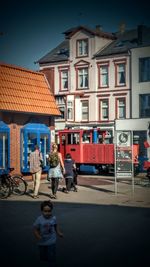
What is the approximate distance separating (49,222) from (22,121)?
56.5ft

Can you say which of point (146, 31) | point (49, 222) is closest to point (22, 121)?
point (49, 222)

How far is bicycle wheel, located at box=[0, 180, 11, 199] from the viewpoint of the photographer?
644 inches

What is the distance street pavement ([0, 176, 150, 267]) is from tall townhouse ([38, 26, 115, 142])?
29374 mm

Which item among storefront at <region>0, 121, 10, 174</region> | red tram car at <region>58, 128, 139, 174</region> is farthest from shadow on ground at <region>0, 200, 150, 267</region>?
red tram car at <region>58, 128, 139, 174</region>

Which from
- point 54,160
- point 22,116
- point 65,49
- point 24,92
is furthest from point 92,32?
point 54,160

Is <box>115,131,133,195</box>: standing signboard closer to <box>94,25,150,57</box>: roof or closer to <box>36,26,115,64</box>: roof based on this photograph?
<box>94,25,150,57</box>: roof

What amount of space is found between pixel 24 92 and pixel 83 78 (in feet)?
79.2

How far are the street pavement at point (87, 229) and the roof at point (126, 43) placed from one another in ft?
98.6

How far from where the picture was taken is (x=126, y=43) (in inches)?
1847

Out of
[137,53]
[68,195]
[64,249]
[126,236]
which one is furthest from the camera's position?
[137,53]

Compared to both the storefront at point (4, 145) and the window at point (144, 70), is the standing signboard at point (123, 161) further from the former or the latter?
the window at point (144, 70)

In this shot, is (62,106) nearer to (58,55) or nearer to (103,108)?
(103,108)

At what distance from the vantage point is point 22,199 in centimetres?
1609

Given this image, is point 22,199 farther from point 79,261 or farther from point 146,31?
point 146,31
